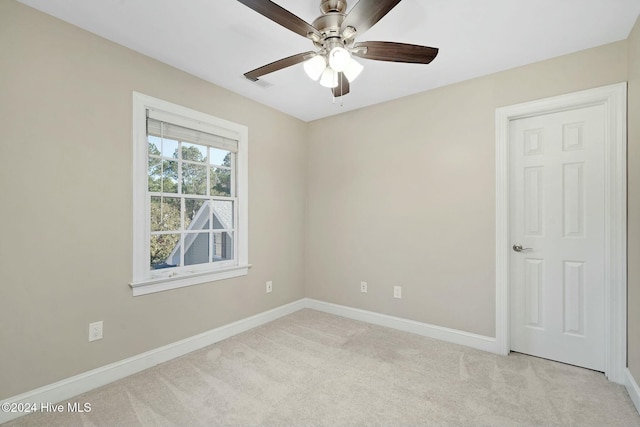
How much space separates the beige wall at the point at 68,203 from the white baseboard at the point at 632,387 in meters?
3.26

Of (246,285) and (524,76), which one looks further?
(246,285)

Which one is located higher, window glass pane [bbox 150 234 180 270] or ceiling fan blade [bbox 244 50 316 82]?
ceiling fan blade [bbox 244 50 316 82]

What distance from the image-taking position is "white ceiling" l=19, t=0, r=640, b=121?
1822 mm

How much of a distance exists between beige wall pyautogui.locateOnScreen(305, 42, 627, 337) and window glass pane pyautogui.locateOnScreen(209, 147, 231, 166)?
1.21m

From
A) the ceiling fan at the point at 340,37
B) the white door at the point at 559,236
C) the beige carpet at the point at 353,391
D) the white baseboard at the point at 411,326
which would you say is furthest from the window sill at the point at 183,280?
the white door at the point at 559,236

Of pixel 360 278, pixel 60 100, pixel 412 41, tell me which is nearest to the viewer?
pixel 60 100

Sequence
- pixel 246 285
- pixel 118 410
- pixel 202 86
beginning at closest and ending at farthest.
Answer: pixel 118 410 → pixel 202 86 → pixel 246 285

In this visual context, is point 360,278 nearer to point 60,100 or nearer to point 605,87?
point 605,87

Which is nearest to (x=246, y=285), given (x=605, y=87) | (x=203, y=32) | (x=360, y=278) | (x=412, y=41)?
(x=360, y=278)

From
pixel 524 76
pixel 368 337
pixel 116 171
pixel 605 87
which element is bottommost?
pixel 368 337

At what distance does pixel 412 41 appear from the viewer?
2170 millimetres

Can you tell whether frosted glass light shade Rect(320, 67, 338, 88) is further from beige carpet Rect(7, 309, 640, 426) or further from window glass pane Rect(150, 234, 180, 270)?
beige carpet Rect(7, 309, 640, 426)

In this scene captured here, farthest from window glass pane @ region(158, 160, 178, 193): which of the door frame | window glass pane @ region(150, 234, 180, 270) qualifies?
the door frame

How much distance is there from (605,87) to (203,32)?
9.82 ft
